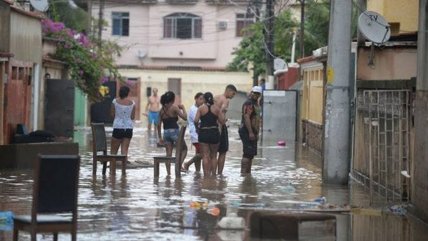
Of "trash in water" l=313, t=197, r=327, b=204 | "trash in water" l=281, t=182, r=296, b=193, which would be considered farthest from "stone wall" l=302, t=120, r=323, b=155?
"trash in water" l=313, t=197, r=327, b=204

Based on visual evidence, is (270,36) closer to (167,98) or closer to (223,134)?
(167,98)

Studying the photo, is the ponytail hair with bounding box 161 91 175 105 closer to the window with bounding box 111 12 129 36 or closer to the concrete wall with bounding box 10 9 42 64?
the concrete wall with bounding box 10 9 42 64

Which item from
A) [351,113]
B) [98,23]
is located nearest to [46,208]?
[351,113]

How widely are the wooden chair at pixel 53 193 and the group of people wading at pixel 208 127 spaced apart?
9205 mm

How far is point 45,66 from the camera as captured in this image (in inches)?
1227

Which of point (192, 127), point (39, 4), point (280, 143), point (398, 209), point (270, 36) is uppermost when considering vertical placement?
point (270, 36)

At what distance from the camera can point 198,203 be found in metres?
14.7

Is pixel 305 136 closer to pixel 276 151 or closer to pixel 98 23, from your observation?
pixel 276 151

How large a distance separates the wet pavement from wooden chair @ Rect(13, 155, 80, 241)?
1364 millimetres

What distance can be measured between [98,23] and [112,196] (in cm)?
4063

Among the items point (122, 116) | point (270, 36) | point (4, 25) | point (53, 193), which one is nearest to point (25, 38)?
point (4, 25)

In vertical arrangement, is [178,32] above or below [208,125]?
above

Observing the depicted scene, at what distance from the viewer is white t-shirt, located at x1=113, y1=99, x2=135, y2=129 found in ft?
66.3

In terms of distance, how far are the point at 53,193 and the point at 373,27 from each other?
9664mm
